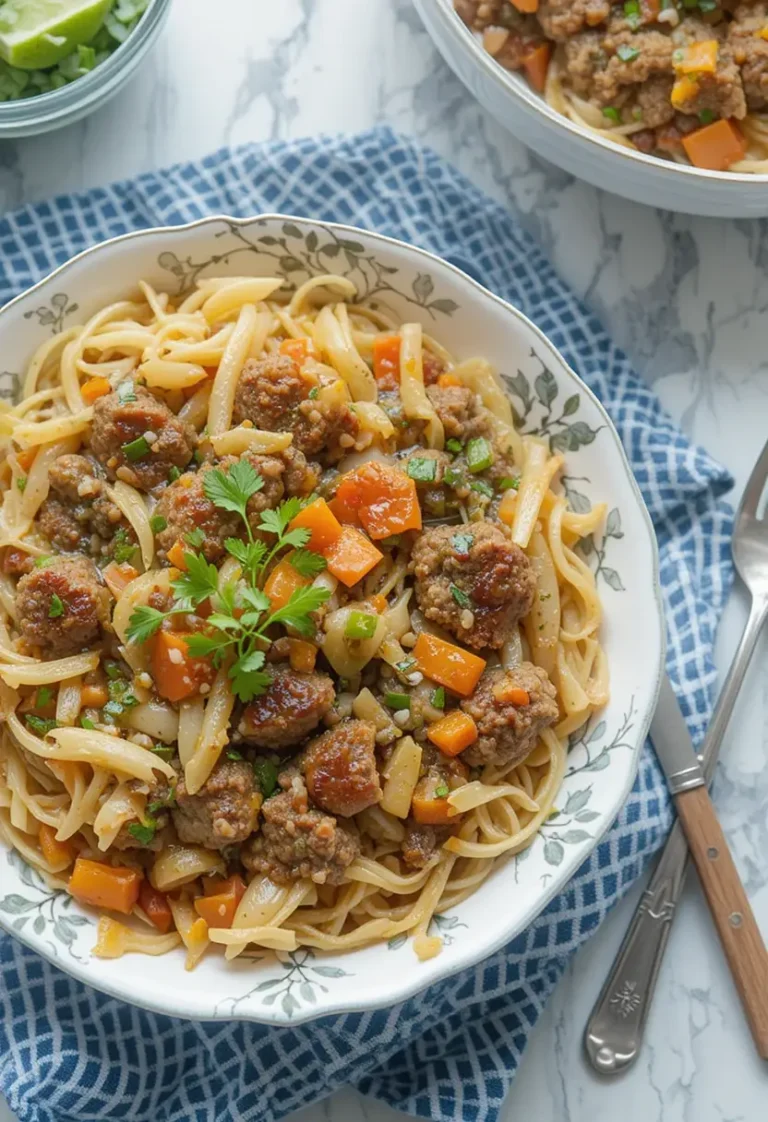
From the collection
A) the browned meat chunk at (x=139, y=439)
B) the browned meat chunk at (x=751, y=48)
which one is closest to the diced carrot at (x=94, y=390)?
the browned meat chunk at (x=139, y=439)

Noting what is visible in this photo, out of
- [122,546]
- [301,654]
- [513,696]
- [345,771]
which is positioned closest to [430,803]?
[345,771]

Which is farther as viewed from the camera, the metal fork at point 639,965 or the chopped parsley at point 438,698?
the metal fork at point 639,965

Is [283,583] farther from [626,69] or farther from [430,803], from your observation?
[626,69]

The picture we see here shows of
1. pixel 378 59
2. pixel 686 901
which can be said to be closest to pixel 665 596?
pixel 686 901

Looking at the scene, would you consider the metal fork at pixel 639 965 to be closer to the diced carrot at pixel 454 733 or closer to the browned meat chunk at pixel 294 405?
the diced carrot at pixel 454 733

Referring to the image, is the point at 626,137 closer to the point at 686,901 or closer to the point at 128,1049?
the point at 686,901
